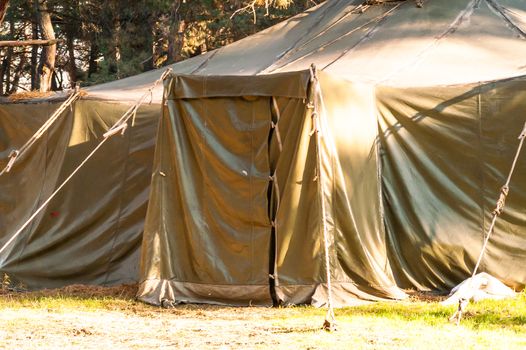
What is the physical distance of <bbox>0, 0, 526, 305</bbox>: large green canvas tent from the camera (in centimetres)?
832

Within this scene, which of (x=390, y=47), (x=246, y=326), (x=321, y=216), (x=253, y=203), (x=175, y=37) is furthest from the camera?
(x=175, y=37)

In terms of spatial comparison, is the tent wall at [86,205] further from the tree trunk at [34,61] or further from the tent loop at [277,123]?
the tree trunk at [34,61]

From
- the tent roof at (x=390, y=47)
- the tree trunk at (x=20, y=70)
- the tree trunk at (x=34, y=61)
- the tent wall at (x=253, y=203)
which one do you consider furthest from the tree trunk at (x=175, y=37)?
the tent wall at (x=253, y=203)

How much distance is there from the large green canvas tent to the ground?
1.37ft

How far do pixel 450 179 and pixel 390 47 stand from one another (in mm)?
1606

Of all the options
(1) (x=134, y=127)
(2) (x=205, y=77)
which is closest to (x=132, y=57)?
(1) (x=134, y=127)

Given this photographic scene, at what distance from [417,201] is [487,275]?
893 millimetres

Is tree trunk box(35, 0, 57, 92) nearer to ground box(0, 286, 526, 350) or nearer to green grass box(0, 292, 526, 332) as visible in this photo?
green grass box(0, 292, 526, 332)

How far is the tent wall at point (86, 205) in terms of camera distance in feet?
32.3

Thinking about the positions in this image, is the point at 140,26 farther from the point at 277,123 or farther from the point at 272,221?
the point at 272,221

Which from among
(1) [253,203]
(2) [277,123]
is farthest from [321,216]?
(2) [277,123]

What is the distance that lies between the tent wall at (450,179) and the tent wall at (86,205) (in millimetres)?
2391

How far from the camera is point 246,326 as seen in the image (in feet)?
23.8

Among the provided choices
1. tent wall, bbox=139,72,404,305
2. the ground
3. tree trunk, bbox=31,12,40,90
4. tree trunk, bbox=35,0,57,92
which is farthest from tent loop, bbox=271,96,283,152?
tree trunk, bbox=31,12,40,90
